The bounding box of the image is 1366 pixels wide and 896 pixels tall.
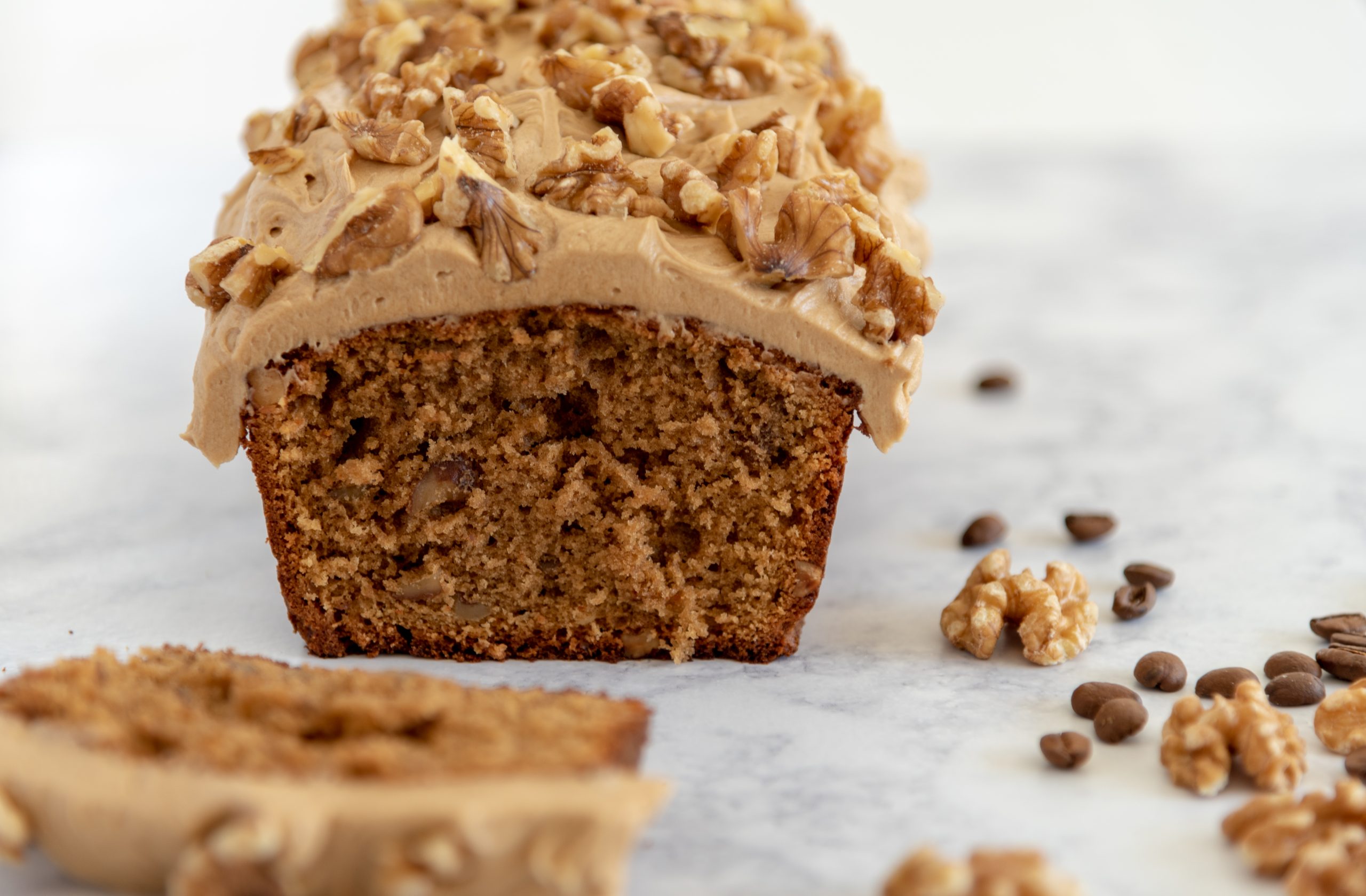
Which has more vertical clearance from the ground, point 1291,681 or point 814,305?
point 814,305

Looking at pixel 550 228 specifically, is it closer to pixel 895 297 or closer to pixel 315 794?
pixel 895 297

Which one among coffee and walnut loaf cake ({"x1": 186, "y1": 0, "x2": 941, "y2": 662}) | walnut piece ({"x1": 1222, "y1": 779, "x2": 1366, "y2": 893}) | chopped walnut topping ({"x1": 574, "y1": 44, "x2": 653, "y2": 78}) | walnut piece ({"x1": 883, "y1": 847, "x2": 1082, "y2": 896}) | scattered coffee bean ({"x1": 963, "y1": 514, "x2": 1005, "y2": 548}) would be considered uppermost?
chopped walnut topping ({"x1": 574, "y1": 44, "x2": 653, "y2": 78})

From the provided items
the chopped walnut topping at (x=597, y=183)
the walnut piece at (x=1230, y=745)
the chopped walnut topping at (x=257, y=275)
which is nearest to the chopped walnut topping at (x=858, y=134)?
the chopped walnut topping at (x=597, y=183)

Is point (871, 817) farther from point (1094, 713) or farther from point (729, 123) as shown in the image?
point (729, 123)

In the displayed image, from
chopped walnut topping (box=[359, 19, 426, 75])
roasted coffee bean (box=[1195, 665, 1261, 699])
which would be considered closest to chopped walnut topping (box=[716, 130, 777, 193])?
chopped walnut topping (box=[359, 19, 426, 75])

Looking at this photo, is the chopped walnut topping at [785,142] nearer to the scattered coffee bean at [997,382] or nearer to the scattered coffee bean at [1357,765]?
the scattered coffee bean at [1357,765]

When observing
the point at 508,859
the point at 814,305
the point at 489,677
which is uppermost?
the point at 814,305

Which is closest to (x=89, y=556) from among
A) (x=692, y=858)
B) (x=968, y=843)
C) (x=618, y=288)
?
(x=618, y=288)

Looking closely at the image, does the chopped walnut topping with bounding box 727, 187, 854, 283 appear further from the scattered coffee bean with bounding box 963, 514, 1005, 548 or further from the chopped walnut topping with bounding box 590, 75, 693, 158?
the scattered coffee bean with bounding box 963, 514, 1005, 548
